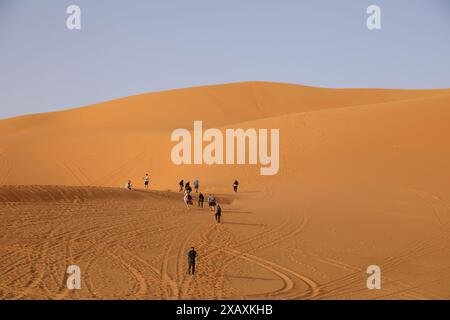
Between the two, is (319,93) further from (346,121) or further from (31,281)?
(31,281)

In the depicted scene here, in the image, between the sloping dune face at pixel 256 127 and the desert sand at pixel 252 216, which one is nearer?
the desert sand at pixel 252 216

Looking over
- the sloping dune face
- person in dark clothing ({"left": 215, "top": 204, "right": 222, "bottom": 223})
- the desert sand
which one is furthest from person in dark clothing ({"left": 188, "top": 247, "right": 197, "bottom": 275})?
the sloping dune face

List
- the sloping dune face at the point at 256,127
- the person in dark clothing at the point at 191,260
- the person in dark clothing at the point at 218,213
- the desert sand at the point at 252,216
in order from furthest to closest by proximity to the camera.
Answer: the sloping dune face at the point at 256,127 → the person in dark clothing at the point at 218,213 → the person in dark clothing at the point at 191,260 → the desert sand at the point at 252,216

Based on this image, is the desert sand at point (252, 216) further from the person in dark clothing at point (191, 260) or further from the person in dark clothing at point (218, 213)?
the person in dark clothing at point (218, 213)

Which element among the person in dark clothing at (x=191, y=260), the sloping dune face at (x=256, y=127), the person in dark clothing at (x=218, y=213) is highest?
the sloping dune face at (x=256, y=127)

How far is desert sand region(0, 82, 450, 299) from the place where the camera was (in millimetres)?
13117

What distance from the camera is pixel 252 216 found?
2411cm

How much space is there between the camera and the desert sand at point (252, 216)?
43.0 feet

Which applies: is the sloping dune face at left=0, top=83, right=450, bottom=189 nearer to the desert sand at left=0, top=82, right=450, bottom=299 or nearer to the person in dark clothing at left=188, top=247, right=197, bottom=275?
the desert sand at left=0, top=82, right=450, bottom=299

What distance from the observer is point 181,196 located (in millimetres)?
29547

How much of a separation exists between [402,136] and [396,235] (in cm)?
1884

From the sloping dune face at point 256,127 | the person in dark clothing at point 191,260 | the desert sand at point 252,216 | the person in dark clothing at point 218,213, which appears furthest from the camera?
the sloping dune face at point 256,127

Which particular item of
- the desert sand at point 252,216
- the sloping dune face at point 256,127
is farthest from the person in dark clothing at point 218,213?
the sloping dune face at point 256,127

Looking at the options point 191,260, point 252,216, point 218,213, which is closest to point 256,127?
point 252,216
